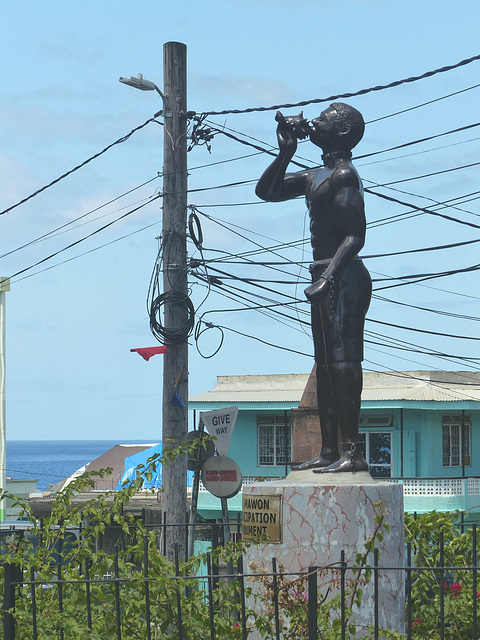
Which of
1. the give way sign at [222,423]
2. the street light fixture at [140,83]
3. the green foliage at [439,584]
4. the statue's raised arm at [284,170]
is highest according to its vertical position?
the street light fixture at [140,83]

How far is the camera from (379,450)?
30328 mm

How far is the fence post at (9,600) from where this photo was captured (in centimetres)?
596

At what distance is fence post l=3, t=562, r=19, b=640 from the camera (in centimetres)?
596

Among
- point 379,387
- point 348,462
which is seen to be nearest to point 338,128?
point 348,462

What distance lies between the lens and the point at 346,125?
712 cm

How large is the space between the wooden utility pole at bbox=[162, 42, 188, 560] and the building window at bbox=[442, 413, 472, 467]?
63.2 feet

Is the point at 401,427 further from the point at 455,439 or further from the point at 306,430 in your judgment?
the point at 306,430

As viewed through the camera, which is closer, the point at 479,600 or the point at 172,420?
the point at 479,600

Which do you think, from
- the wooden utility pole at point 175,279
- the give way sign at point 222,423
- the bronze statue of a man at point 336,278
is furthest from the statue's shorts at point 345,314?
the wooden utility pole at point 175,279

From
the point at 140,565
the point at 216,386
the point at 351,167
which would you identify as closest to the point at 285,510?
the point at 140,565

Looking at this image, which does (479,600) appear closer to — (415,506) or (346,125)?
(346,125)

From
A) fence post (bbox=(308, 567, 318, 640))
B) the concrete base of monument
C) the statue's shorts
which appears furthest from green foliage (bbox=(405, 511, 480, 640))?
the statue's shorts

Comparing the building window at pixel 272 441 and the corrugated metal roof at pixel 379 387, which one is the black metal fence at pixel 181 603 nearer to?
the corrugated metal roof at pixel 379 387

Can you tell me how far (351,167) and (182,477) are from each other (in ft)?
19.2
